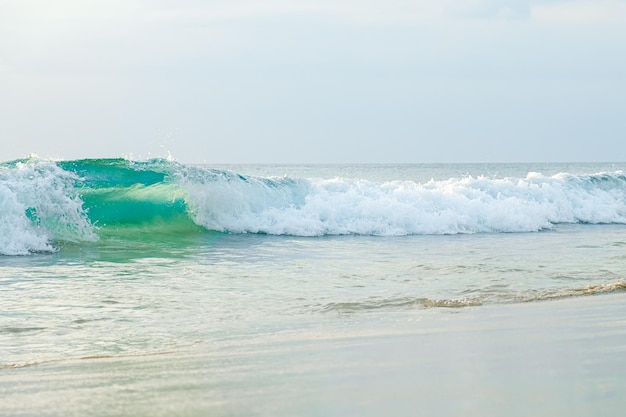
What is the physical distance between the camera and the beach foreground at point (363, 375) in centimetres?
368

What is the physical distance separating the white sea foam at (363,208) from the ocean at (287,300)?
6 cm

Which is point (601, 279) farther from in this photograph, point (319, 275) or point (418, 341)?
point (418, 341)

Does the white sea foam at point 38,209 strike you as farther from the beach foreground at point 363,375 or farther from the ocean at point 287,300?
the beach foreground at point 363,375

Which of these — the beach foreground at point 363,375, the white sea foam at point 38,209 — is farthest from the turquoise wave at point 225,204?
the beach foreground at point 363,375

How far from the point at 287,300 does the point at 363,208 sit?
10.4 meters

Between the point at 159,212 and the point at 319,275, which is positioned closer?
the point at 319,275

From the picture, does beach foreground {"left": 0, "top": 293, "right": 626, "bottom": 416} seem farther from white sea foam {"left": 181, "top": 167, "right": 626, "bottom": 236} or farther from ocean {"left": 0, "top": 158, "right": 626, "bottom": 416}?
white sea foam {"left": 181, "top": 167, "right": 626, "bottom": 236}

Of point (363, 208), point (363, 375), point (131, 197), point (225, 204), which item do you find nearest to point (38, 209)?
point (131, 197)

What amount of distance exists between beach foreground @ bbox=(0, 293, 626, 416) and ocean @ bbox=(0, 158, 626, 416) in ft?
0.06

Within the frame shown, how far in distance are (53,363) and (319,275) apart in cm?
503

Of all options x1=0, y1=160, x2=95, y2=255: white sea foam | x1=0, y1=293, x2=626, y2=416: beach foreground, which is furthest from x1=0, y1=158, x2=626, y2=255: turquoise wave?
x1=0, y1=293, x2=626, y2=416: beach foreground

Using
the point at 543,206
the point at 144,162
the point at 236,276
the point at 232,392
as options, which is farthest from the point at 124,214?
the point at 232,392

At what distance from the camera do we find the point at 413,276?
31.7 ft

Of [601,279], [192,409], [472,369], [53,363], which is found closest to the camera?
[192,409]
